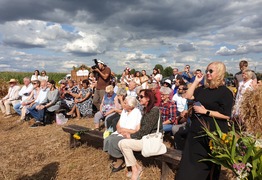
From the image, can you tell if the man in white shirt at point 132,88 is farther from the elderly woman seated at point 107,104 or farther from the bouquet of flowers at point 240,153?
the bouquet of flowers at point 240,153

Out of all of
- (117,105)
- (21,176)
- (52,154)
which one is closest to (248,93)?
(117,105)


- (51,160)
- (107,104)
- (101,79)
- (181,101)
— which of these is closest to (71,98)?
(101,79)

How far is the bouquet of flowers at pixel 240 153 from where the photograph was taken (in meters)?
2.00

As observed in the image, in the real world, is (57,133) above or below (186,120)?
below

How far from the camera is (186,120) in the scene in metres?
5.31

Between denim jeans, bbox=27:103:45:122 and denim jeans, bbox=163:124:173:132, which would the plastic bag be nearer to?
denim jeans, bbox=27:103:45:122

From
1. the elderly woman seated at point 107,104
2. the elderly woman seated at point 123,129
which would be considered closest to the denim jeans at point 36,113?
the elderly woman seated at point 107,104

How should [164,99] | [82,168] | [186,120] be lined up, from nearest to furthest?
[82,168] < [186,120] < [164,99]

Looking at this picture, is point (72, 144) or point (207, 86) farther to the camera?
point (72, 144)

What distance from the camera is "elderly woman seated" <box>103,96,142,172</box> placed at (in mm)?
4406

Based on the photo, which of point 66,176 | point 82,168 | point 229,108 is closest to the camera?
point 229,108

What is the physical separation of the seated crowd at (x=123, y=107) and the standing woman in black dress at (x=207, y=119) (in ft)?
0.45

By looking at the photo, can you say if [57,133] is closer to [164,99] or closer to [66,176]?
[66,176]

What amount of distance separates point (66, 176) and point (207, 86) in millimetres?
2971
